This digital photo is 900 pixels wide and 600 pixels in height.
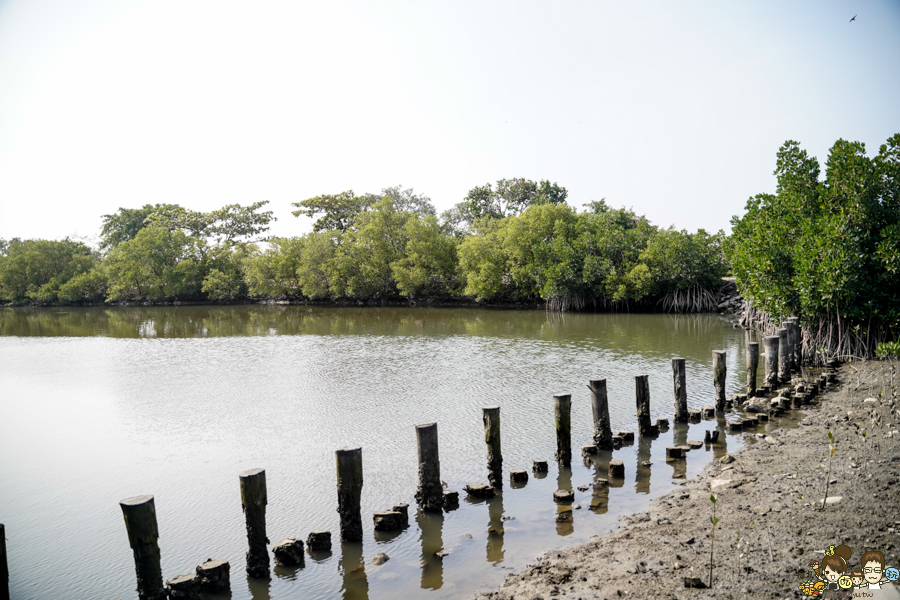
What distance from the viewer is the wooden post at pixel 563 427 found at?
10250mm

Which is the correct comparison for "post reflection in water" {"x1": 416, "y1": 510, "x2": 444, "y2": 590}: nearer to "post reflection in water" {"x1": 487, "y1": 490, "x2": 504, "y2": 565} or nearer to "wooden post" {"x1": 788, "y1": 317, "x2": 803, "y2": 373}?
"post reflection in water" {"x1": 487, "y1": 490, "x2": 504, "y2": 565}

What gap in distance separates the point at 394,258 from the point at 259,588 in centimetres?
5200

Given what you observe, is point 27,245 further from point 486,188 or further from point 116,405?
point 116,405

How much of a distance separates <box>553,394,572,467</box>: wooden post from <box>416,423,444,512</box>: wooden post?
2.72 meters

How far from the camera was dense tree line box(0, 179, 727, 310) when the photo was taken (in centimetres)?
4275

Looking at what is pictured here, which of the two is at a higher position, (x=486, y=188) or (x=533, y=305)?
(x=486, y=188)

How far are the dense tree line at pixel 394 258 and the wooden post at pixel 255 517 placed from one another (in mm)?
37323

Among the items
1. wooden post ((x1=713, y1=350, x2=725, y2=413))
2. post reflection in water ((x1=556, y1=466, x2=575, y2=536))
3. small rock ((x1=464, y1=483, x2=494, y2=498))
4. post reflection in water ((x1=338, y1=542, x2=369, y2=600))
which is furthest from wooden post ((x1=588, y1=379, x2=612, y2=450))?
post reflection in water ((x1=338, y1=542, x2=369, y2=600))

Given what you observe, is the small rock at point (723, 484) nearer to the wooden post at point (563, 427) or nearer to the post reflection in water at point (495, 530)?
the wooden post at point (563, 427)

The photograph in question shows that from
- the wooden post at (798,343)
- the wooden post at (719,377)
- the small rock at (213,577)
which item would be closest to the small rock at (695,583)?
the small rock at (213,577)

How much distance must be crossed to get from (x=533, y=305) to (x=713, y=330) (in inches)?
811

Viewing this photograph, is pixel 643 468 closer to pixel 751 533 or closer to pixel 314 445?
pixel 751 533

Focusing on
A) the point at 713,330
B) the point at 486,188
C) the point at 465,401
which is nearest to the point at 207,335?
the point at 465,401

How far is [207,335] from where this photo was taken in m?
35.9
